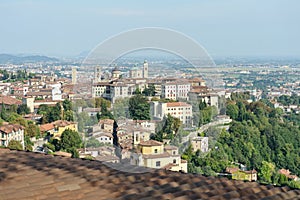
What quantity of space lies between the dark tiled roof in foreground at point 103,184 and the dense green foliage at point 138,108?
0.23 meters

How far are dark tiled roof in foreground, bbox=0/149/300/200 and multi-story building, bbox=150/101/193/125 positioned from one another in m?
0.33

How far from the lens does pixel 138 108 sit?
5.48 feet

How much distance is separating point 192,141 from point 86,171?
0.61 meters

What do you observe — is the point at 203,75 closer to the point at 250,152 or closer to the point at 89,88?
the point at 89,88

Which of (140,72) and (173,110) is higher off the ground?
(140,72)

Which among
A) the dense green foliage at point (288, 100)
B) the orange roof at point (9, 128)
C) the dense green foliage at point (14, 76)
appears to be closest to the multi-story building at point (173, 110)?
the orange roof at point (9, 128)

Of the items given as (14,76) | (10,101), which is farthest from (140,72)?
(14,76)

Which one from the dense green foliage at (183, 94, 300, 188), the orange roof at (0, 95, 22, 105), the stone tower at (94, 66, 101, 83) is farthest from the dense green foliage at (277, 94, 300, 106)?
the stone tower at (94, 66, 101, 83)

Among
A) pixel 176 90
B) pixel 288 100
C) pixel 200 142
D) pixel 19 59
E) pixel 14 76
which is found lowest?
pixel 288 100

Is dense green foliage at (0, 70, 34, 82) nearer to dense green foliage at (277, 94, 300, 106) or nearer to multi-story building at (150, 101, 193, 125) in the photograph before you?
dense green foliage at (277, 94, 300, 106)

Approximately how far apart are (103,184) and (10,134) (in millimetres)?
17042

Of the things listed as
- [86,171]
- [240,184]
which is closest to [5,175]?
[86,171]

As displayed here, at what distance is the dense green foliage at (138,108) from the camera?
165cm

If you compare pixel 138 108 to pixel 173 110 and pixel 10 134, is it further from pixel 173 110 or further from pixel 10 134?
pixel 10 134
